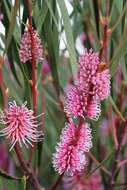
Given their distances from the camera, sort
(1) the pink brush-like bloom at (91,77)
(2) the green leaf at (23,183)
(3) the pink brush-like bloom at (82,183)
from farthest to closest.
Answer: (3) the pink brush-like bloom at (82,183)
(2) the green leaf at (23,183)
(1) the pink brush-like bloom at (91,77)

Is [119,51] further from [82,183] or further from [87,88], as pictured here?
[82,183]

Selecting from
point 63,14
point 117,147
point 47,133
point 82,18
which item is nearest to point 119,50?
point 63,14

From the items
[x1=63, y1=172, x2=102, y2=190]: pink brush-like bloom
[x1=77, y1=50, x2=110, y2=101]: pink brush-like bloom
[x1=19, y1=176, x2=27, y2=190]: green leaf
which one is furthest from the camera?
[x1=63, y1=172, x2=102, y2=190]: pink brush-like bloom

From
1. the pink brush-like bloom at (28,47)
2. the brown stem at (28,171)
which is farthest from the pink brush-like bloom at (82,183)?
the pink brush-like bloom at (28,47)

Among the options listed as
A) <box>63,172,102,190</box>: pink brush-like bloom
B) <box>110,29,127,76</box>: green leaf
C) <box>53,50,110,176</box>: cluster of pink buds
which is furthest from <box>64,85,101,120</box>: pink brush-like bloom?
<box>63,172,102,190</box>: pink brush-like bloom

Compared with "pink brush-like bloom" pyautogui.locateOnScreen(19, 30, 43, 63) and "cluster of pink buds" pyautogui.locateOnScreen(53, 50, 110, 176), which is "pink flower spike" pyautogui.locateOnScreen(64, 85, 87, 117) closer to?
"cluster of pink buds" pyautogui.locateOnScreen(53, 50, 110, 176)

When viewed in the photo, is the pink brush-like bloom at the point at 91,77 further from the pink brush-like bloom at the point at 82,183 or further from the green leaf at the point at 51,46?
the pink brush-like bloom at the point at 82,183

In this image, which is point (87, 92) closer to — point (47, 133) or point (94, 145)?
point (94, 145)

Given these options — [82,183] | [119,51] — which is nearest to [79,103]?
[119,51]
